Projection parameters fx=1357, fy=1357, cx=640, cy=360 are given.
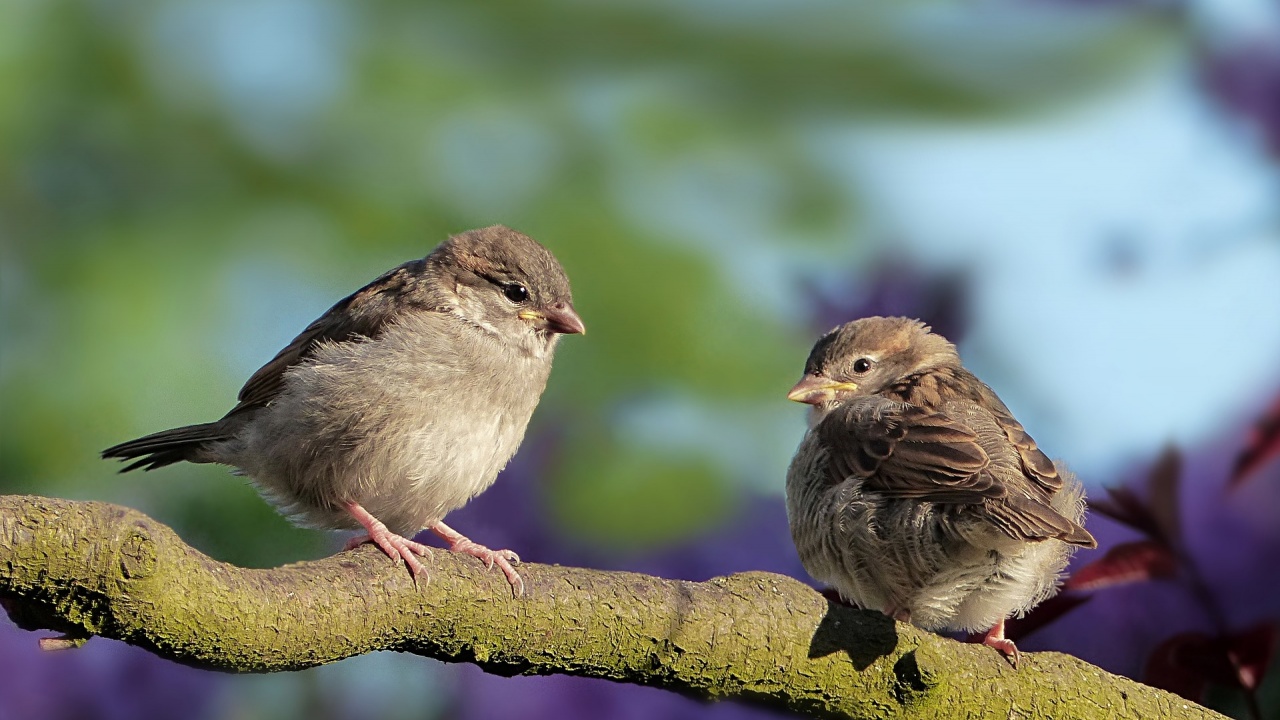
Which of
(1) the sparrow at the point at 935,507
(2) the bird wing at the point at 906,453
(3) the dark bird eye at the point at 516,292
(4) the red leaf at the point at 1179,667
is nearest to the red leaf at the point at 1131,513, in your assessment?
(1) the sparrow at the point at 935,507

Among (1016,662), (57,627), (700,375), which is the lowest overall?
(57,627)

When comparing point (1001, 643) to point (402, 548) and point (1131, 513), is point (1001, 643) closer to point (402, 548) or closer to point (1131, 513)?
point (1131, 513)

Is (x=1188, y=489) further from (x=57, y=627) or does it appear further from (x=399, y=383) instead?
(x=57, y=627)

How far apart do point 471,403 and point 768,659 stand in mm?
1069

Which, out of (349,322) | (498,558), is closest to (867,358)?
(349,322)

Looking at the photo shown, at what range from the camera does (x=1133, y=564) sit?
2654 mm

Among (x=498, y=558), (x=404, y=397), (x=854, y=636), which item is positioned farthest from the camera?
(x=404, y=397)

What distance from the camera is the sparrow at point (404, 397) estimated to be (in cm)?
324

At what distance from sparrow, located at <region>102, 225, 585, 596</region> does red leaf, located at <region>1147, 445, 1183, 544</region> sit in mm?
1369

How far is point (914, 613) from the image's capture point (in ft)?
10.9

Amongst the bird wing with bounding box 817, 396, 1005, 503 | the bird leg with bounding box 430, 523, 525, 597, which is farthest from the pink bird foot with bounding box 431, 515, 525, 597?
the bird wing with bounding box 817, 396, 1005, 503

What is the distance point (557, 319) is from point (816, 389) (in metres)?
0.81

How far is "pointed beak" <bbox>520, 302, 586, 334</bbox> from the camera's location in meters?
3.36

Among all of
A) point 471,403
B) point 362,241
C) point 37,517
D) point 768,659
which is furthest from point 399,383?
point 37,517
